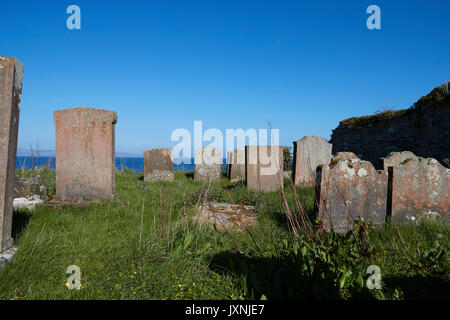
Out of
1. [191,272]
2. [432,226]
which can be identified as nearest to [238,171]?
[432,226]

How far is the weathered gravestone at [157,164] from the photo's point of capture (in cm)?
946

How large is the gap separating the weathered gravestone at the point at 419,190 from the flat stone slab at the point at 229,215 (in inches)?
81.4

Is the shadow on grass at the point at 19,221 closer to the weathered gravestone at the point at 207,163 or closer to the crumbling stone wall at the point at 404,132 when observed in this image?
the weathered gravestone at the point at 207,163

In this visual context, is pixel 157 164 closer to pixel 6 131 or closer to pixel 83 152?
pixel 83 152

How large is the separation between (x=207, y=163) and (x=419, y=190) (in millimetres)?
7122

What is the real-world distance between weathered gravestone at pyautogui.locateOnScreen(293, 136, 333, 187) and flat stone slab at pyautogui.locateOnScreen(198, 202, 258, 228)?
12.3ft

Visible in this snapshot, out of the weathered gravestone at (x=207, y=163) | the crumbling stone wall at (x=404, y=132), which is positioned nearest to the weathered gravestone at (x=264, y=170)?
the weathered gravestone at (x=207, y=163)

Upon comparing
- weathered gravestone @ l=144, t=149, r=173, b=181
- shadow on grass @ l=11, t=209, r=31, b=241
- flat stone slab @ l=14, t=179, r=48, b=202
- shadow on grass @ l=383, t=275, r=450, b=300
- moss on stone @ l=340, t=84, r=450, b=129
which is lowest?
shadow on grass @ l=383, t=275, r=450, b=300

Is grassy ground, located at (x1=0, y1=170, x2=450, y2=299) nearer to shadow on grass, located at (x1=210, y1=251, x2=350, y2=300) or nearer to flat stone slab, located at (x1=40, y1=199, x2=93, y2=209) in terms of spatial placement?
shadow on grass, located at (x1=210, y1=251, x2=350, y2=300)

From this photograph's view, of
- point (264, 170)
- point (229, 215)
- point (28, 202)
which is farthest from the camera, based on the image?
point (264, 170)

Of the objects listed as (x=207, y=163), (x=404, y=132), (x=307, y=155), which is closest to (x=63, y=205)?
(x=207, y=163)

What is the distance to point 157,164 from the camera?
9516 mm

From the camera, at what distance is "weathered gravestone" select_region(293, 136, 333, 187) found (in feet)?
27.5

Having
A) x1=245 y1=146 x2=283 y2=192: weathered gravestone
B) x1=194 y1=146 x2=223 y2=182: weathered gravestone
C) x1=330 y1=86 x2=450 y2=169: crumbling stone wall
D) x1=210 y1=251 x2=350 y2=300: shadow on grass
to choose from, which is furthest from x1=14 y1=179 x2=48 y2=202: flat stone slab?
x1=330 y1=86 x2=450 y2=169: crumbling stone wall
